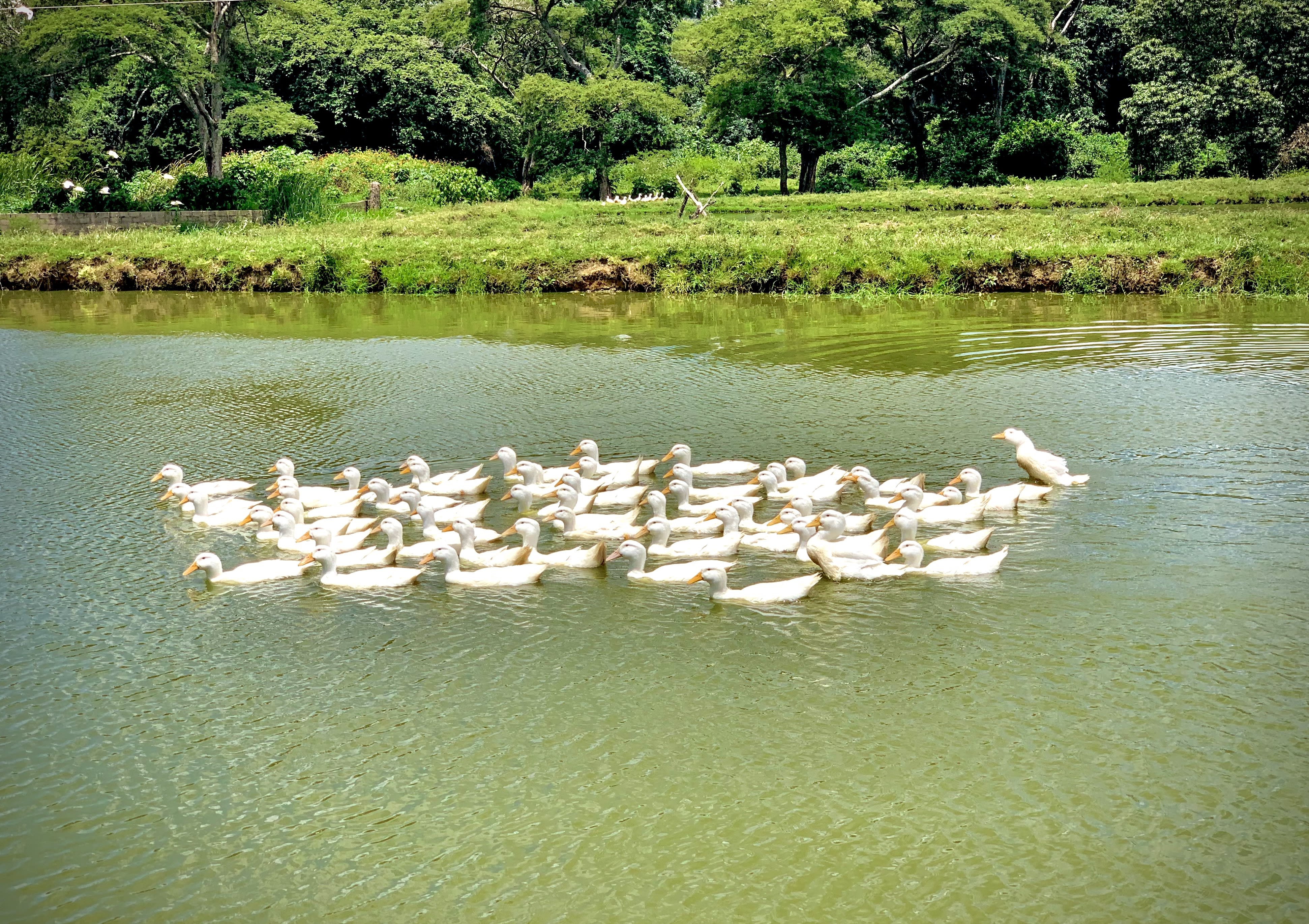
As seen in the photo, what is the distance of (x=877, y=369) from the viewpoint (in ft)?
52.5

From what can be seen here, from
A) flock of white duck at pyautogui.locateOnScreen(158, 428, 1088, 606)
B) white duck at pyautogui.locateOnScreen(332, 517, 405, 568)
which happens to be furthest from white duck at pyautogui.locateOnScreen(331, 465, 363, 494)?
white duck at pyautogui.locateOnScreen(332, 517, 405, 568)

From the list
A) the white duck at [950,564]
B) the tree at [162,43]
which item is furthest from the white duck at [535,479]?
the tree at [162,43]

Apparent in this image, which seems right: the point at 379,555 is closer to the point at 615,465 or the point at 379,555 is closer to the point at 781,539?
the point at 615,465

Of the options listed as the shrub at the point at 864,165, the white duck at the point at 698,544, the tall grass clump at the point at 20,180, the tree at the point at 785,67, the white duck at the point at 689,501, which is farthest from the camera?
the shrub at the point at 864,165

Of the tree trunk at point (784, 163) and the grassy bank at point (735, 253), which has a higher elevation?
the tree trunk at point (784, 163)

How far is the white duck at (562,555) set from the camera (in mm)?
9086

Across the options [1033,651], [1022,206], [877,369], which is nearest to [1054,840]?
[1033,651]

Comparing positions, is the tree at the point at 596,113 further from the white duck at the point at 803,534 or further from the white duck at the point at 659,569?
the white duck at the point at 659,569

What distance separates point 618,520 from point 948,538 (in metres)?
2.56

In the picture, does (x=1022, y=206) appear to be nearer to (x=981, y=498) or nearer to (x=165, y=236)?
(x=165, y=236)

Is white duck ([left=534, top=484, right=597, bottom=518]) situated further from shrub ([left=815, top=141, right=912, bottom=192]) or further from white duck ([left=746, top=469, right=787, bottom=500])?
shrub ([left=815, top=141, right=912, bottom=192])

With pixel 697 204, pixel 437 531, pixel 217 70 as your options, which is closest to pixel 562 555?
pixel 437 531

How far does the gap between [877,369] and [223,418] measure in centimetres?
798

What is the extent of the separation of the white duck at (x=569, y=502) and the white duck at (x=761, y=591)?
1832mm
